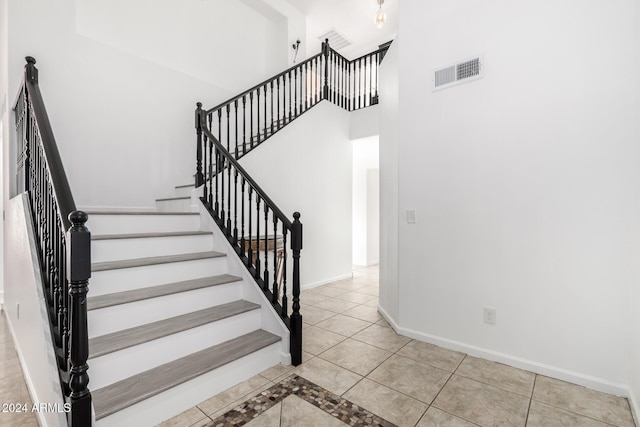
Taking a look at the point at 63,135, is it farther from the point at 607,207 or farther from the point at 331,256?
the point at 607,207

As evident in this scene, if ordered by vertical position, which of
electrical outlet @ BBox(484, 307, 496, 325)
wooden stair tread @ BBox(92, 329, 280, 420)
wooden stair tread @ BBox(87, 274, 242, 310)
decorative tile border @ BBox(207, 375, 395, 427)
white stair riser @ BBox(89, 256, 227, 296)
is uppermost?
white stair riser @ BBox(89, 256, 227, 296)

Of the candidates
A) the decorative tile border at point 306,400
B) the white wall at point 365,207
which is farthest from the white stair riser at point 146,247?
the white wall at point 365,207

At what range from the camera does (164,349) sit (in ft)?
6.37

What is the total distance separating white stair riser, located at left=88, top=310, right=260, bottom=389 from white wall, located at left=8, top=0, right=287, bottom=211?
7.94 ft

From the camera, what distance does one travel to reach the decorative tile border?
174 centimetres

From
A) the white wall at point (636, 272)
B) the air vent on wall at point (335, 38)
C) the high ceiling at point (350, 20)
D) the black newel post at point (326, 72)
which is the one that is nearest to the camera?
the white wall at point (636, 272)

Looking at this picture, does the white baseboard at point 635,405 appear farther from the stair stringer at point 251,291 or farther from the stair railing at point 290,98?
the stair railing at point 290,98

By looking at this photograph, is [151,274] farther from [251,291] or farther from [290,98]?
[290,98]

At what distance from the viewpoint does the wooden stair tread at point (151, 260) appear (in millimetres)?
2156

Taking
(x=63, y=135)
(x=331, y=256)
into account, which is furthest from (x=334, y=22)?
(x=63, y=135)

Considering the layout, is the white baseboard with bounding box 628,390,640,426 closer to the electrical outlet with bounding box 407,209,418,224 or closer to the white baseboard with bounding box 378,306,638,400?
the white baseboard with bounding box 378,306,638,400

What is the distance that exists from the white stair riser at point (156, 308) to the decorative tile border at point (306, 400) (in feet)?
2.66

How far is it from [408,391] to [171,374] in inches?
60.7

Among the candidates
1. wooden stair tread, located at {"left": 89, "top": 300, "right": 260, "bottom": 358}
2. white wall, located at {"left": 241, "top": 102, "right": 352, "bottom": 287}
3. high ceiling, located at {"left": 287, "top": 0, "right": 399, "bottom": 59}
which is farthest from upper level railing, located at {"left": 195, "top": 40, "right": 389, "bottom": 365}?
high ceiling, located at {"left": 287, "top": 0, "right": 399, "bottom": 59}
